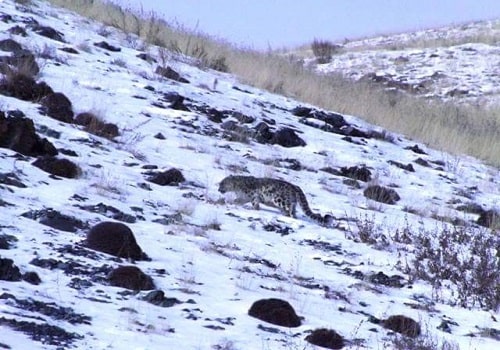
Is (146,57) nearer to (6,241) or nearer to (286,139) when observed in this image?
(286,139)

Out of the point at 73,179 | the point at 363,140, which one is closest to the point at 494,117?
the point at 363,140

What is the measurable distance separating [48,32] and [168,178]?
5.72 m

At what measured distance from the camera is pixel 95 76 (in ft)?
42.7

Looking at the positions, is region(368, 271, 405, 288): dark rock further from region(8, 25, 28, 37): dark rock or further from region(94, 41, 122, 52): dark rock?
region(94, 41, 122, 52): dark rock

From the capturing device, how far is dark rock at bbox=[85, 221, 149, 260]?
669 cm

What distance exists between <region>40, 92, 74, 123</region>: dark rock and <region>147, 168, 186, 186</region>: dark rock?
1.62 m

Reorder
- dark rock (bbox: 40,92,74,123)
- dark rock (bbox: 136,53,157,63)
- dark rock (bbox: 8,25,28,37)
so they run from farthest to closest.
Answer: dark rock (bbox: 136,53,157,63) → dark rock (bbox: 8,25,28,37) → dark rock (bbox: 40,92,74,123)

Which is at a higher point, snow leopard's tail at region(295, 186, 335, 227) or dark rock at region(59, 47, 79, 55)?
dark rock at region(59, 47, 79, 55)

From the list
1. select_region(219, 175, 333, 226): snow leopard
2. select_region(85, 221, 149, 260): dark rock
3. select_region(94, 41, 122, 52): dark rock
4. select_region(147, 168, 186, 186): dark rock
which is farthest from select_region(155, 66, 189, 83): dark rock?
select_region(85, 221, 149, 260): dark rock

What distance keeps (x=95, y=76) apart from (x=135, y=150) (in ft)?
9.19

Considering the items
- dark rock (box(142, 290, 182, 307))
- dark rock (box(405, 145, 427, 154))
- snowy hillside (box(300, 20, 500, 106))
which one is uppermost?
snowy hillside (box(300, 20, 500, 106))

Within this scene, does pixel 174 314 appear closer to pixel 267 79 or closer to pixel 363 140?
pixel 363 140

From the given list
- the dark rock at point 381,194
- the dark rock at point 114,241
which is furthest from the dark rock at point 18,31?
the dark rock at point 114,241

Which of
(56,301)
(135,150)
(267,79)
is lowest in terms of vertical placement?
(56,301)
